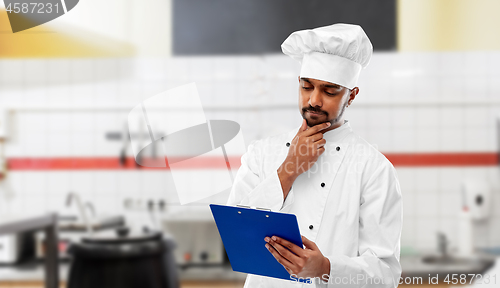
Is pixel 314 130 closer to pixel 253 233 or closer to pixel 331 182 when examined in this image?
pixel 331 182

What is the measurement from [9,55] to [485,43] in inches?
105

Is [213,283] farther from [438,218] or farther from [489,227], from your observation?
[489,227]

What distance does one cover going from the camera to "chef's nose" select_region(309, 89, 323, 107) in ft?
3.06

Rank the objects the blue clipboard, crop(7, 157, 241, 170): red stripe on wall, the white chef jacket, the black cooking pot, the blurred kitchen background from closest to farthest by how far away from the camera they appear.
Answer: the blue clipboard < the white chef jacket < the black cooking pot < the blurred kitchen background < crop(7, 157, 241, 170): red stripe on wall

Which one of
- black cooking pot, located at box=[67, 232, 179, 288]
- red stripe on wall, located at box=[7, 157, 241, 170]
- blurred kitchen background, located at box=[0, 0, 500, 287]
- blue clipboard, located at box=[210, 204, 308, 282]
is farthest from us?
red stripe on wall, located at box=[7, 157, 241, 170]

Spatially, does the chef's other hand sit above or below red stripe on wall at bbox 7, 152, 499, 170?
above

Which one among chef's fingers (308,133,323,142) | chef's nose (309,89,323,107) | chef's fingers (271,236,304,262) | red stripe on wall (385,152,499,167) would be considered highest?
chef's nose (309,89,323,107)

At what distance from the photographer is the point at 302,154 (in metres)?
0.90

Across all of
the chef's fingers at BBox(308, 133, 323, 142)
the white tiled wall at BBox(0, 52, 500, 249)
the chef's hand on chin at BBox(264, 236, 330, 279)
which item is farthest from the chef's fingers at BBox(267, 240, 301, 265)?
the white tiled wall at BBox(0, 52, 500, 249)

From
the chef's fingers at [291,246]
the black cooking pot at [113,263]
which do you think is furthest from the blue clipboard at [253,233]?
the black cooking pot at [113,263]

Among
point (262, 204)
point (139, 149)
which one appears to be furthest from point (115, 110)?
point (262, 204)

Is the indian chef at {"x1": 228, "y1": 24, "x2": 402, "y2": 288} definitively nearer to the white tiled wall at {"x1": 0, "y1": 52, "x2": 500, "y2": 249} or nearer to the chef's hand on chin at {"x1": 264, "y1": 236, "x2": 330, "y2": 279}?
the chef's hand on chin at {"x1": 264, "y1": 236, "x2": 330, "y2": 279}

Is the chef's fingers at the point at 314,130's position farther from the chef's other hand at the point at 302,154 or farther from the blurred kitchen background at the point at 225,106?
the blurred kitchen background at the point at 225,106

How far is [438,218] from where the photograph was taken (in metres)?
2.23
